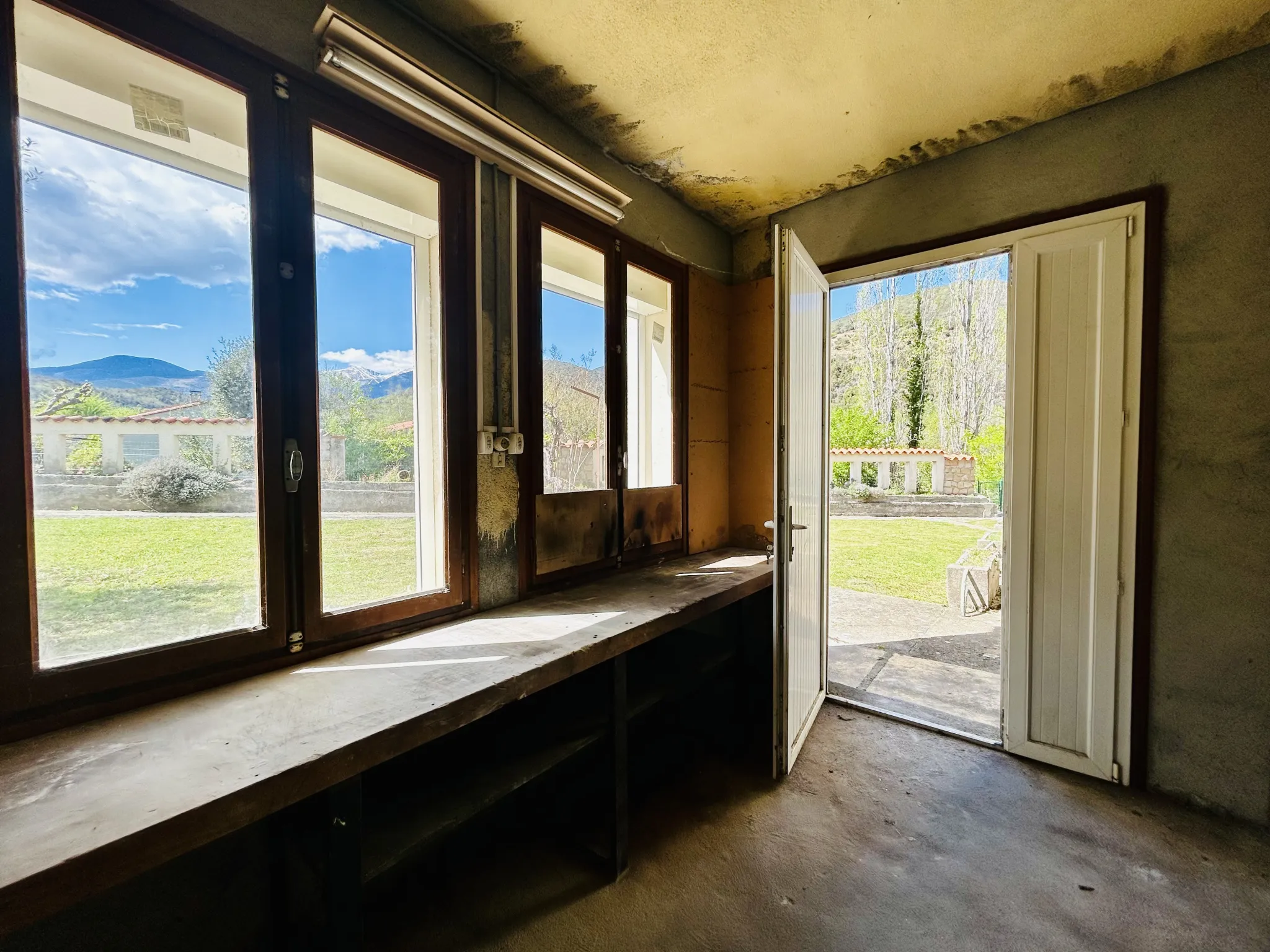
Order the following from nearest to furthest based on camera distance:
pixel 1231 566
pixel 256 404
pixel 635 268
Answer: pixel 256 404, pixel 1231 566, pixel 635 268

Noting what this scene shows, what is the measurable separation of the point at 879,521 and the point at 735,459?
24.8 ft

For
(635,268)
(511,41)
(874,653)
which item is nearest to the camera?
(511,41)

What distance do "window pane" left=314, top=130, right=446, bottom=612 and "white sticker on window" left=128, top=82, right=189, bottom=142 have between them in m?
0.33

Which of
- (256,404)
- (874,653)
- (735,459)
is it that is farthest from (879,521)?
(256,404)

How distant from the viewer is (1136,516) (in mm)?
2105

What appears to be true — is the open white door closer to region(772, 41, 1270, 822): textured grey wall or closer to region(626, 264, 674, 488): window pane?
region(626, 264, 674, 488): window pane

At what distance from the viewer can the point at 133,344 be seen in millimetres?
1294

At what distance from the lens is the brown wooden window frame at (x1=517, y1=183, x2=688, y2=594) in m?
2.14

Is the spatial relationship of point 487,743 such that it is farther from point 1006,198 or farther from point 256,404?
point 1006,198

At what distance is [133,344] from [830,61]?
2.46 metres

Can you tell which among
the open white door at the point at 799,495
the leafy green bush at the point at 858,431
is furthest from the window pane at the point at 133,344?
the leafy green bush at the point at 858,431

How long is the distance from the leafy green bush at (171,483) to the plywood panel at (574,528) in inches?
43.0

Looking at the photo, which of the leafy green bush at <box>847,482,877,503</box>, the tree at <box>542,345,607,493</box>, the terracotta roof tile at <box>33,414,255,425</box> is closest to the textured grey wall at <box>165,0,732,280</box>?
the tree at <box>542,345,607,493</box>

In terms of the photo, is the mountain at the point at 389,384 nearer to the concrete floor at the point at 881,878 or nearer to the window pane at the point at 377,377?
the window pane at the point at 377,377
